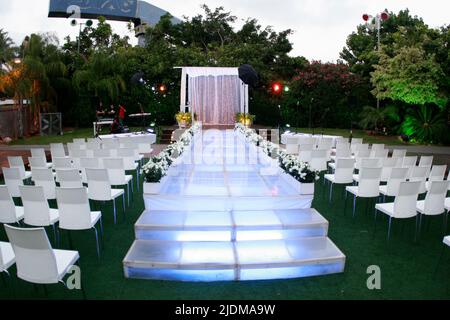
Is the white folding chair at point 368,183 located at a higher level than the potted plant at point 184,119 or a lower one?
lower

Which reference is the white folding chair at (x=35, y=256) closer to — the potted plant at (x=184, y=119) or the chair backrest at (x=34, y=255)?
the chair backrest at (x=34, y=255)

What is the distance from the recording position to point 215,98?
1609 cm

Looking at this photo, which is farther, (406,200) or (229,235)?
(406,200)

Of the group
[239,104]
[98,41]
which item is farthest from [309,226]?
[98,41]

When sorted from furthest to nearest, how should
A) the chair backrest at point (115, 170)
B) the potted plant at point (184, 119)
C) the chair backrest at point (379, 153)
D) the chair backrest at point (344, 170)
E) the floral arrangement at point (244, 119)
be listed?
the potted plant at point (184, 119)
the floral arrangement at point (244, 119)
the chair backrest at point (379, 153)
the chair backrest at point (344, 170)
the chair backrest at point (115, 170)

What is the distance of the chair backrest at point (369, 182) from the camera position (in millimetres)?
5945

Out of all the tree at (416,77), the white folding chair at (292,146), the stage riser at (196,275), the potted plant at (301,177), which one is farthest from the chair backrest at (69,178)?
the tree at (416,77)

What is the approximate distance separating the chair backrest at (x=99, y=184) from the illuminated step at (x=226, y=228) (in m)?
0.91

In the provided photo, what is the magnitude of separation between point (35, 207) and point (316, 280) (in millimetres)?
3183

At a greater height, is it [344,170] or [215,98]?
[215,98]

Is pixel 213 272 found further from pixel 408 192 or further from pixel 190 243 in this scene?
pixel 408 192

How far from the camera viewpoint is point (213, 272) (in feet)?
13.4

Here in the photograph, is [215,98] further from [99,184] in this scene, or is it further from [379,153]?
[99,184]

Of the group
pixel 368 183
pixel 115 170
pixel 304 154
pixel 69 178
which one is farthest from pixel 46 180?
pixel 304 154
